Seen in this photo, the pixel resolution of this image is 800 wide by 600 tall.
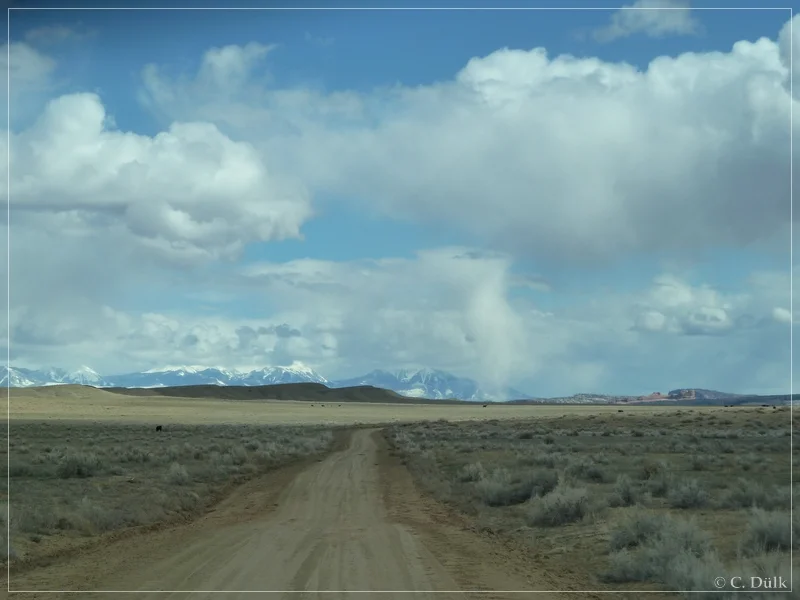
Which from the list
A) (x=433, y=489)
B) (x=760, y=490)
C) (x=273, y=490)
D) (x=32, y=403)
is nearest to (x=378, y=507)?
(x=433, y=489)

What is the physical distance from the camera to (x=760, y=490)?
60.8 ft

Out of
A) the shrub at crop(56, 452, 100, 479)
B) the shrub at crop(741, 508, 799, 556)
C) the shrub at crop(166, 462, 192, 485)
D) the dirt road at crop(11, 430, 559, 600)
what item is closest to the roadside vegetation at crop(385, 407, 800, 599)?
the shrub at crop(741, 508, 799, 556)

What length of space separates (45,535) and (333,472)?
52.9 ft

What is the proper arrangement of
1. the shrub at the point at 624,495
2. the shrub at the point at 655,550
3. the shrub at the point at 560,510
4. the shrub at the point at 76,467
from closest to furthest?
the shrub at the point at 655,550 → the shrub at the point at 560,510 → the shrub at the point at 624,495 → the shrub at the point at 76,467

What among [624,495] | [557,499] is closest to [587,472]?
[624,495]

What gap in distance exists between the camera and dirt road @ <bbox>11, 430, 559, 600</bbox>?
11.4 m

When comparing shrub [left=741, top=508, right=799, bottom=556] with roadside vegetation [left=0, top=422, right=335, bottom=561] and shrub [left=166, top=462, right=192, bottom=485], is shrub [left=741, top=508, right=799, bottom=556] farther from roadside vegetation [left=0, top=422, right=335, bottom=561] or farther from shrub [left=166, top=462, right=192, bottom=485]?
shrub [left=166, top=462, right=192, bottom=485]

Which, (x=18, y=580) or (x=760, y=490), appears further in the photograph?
(x=760, y=490)

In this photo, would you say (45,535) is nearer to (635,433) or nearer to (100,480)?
(100,480)

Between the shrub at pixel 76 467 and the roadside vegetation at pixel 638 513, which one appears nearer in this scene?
the roadside vegetation at pixel 638 513

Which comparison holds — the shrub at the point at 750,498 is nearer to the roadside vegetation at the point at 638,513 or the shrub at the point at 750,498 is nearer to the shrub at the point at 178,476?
the roadside vegetation at the point at 638,513

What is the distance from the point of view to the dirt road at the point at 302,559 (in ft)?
37.4


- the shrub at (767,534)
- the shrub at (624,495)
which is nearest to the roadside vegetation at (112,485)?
the shrub at (624,495)

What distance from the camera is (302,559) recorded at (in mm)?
13453
